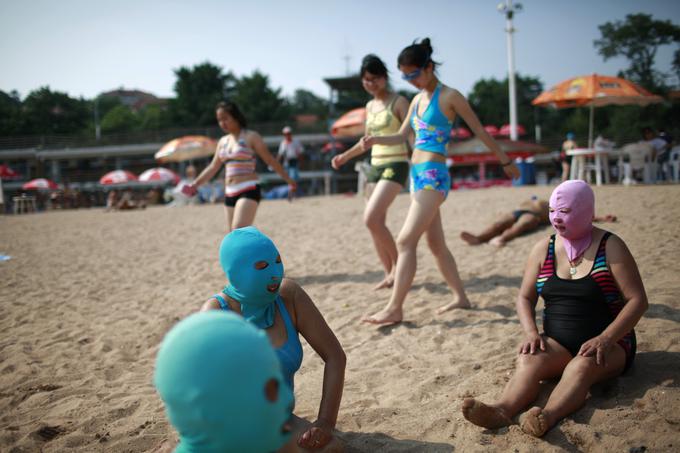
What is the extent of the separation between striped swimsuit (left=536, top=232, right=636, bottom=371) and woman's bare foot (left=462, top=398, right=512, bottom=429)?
537 mm

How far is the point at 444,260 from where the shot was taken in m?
4.26

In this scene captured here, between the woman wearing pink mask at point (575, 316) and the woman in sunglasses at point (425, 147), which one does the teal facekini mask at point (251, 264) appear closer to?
the woman wearing pink mask at point (575, 316)

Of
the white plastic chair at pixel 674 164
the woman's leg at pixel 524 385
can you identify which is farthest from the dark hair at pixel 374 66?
the white plastic chair at pixel 674 164

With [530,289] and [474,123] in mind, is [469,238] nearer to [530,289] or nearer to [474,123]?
[474,123]

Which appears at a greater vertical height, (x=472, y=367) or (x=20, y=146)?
(x=20, y=146)

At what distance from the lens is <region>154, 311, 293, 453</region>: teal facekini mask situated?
1099 mm

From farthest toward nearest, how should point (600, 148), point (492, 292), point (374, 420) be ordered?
point (600, 148) → point (492, 292) → point (374, 420)

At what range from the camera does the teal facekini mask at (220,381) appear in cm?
110

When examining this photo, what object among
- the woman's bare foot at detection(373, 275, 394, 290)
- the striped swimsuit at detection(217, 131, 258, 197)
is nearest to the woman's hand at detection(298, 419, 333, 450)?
the woman's bare foot at detection(373, 275, 394, 290)

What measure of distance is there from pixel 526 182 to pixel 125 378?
54.6 ft

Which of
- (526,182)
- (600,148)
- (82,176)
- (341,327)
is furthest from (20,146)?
(341,327)

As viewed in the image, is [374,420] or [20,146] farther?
[20,146]

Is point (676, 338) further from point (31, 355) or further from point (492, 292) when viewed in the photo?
point (31, 355)

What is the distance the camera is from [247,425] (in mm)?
1146
